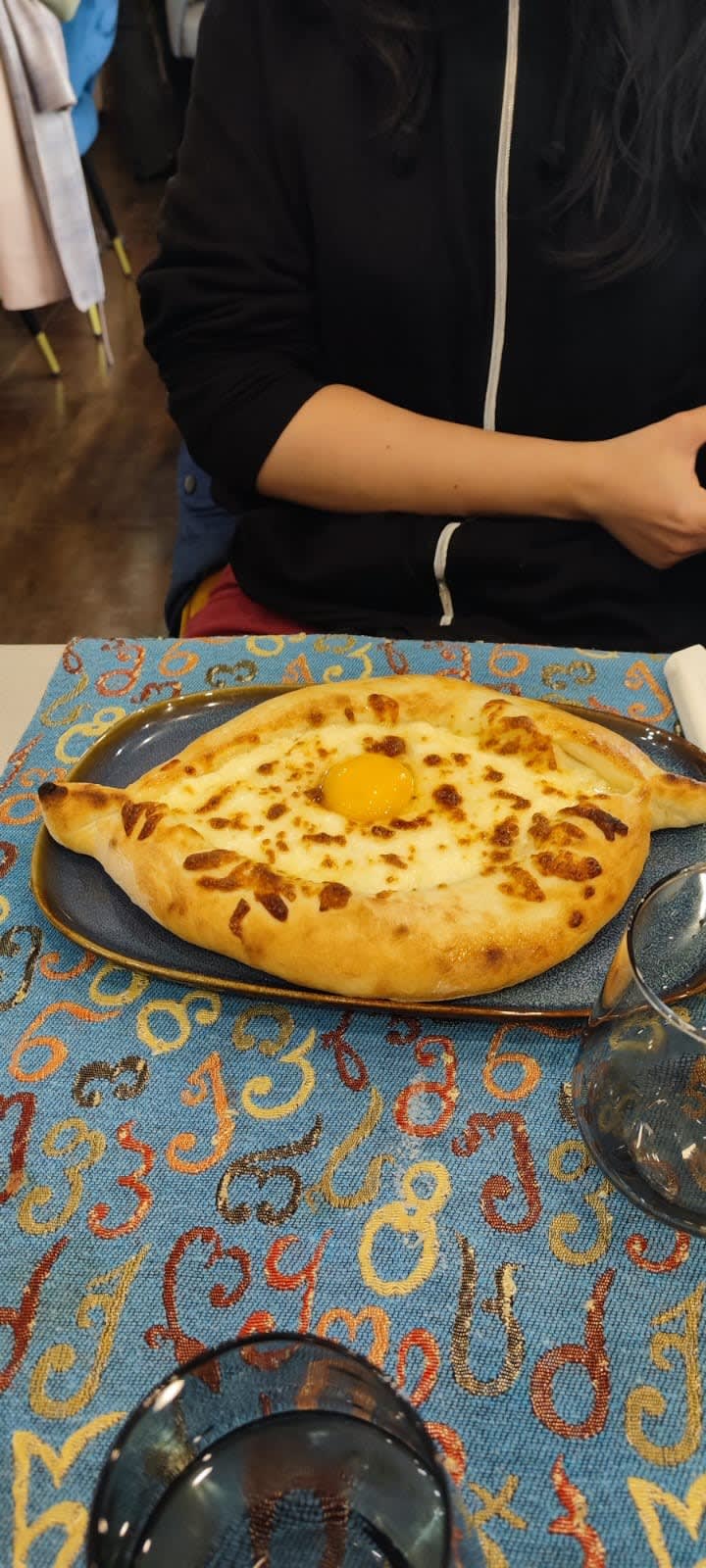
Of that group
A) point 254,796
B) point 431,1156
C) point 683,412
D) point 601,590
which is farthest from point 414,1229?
point 683,412

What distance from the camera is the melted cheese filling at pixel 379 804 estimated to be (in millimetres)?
861

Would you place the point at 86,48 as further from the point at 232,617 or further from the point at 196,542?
the point at 232,617

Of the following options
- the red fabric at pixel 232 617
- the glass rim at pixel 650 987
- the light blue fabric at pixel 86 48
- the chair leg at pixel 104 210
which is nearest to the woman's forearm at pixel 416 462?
the red fabric at pixel 232 617

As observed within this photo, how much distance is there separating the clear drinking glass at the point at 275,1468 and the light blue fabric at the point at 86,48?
3487 mm

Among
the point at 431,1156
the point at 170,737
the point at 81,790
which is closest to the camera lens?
the point at 431,1156

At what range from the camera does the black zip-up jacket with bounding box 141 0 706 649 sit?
1214 mm

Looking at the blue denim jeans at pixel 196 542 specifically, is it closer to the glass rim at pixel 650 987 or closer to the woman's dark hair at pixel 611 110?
the woman's dark hair at pixel 611 110

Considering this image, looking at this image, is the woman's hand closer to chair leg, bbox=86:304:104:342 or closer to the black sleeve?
the black sleeve

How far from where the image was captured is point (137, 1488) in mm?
488

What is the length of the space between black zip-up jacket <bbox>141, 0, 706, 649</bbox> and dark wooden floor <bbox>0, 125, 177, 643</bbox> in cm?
141

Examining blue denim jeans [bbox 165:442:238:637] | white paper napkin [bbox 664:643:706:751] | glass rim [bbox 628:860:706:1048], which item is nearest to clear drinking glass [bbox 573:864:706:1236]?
glass rim [bbox 628:860:706:1048]

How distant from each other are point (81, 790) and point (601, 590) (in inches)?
27.4

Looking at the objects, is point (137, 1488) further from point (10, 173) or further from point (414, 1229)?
point (10, 173)

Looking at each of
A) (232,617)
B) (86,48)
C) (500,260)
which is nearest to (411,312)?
(500,260)
